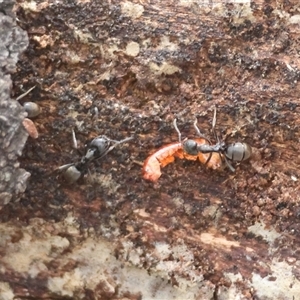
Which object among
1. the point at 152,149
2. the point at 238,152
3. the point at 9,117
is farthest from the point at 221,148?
the point at 9,117

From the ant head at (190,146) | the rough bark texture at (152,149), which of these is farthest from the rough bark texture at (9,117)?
the ant head at (190,146)

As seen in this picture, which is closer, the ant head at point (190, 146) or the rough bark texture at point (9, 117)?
the rough bark texture at point (9, 117)

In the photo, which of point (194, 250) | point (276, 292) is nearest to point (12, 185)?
point (194, 250)

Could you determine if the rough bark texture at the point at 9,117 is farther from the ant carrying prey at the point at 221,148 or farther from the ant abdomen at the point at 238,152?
the ant abdomen at the point at 238,152

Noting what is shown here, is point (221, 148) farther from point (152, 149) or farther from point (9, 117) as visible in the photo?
point (9, 117)

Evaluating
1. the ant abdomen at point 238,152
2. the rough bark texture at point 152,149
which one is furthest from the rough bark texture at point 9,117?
the ant abdomen at point 238,152
